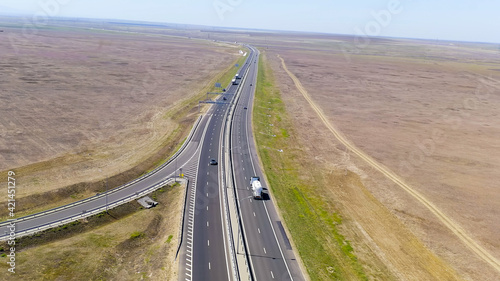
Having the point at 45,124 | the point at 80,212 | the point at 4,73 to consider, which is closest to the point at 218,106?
the point at 45,124

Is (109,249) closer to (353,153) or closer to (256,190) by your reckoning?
(256,190)

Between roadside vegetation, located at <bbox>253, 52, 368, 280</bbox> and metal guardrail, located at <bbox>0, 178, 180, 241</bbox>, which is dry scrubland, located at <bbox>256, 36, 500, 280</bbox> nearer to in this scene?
roadside vegetation, located at <bbox>253, 52, 368, 280</bbox>

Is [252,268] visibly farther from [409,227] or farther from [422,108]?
[422,108]

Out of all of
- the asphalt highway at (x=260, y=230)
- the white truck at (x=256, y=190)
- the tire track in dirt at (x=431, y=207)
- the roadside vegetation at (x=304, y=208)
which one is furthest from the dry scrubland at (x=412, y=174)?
the white truck at (x=256, y=190)

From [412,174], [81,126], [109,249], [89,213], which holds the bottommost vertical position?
[109,249]

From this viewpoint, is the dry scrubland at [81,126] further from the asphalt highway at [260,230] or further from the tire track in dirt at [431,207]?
the tire track in dirt at [431,207]

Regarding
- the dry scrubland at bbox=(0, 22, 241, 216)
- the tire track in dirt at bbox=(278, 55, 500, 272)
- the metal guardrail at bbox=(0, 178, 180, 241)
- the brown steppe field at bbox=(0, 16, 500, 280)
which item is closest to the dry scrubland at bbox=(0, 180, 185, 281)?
the brown steppe field at bbox=(0, 16, 500, 280)

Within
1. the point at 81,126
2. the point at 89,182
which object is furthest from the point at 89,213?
the point at 81,126

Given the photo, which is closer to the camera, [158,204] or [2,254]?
[2,254]
